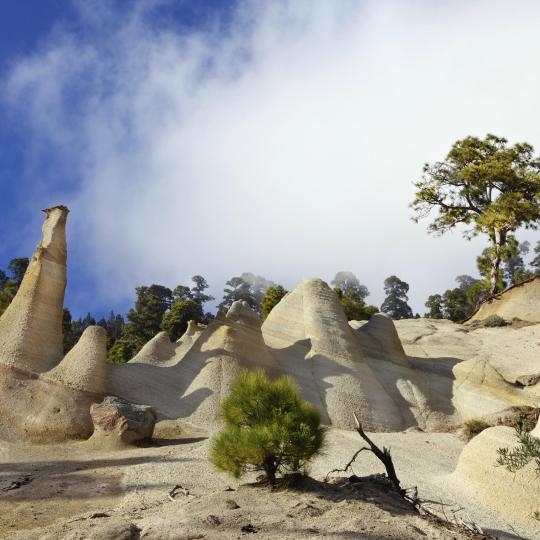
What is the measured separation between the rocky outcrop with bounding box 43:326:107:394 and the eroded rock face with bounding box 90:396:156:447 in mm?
1234

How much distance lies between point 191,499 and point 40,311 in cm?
1008

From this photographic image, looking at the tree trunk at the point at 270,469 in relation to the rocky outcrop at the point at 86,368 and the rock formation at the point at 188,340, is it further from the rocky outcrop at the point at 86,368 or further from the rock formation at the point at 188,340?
the rock formation at the point at 188,340

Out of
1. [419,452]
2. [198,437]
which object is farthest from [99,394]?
[419,452]

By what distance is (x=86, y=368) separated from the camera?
16.8 meters

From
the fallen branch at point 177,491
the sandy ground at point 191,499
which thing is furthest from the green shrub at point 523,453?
the fallen branch at point 177,491

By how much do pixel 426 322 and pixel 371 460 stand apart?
2120cm

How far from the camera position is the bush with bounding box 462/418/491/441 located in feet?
57.6

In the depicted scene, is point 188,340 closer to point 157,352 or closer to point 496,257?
point 157,352

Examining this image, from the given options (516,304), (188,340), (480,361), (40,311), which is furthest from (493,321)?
(40,311)

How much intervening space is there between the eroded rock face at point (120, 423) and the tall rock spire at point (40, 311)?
2779 mm

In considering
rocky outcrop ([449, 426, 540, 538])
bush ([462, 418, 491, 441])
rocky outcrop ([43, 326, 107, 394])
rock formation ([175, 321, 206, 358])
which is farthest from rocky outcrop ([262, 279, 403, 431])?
rocky outcrop ([449, 426, 540, 538])

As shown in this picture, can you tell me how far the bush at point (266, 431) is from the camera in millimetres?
9594

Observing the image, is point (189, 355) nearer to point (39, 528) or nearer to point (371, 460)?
point (371, 460)

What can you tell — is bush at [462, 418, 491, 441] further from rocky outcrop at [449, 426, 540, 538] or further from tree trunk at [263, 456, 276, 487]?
tree trunk at [263, 456, 276, 487]
